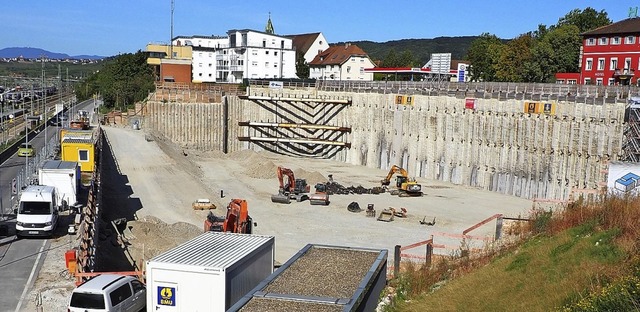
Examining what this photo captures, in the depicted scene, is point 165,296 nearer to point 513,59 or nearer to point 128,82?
point 513,59

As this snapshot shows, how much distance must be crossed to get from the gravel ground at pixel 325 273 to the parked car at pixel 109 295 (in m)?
4.53

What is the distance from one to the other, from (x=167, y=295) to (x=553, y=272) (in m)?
9.52

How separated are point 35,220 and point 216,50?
71056mm

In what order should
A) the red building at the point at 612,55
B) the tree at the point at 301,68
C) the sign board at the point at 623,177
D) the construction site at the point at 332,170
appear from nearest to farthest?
the construction site at the point at 332,170 < the sign board at the point at 623,177 < the red building at the point at 612,55 < the tree at the point at 301,68

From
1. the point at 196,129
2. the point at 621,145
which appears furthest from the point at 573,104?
the point at 196,129

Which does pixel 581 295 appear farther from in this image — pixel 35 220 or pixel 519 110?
pixel 519 110

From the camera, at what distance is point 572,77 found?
66.9 meters

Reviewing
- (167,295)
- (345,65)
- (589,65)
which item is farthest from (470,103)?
(345,65)

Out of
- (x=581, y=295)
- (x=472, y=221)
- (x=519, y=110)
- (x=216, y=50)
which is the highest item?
(x=216, y=50)

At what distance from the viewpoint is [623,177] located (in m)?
Result: 30.6

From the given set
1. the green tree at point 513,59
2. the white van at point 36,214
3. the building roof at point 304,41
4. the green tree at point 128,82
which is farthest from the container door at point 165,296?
the building roof at point 304,41

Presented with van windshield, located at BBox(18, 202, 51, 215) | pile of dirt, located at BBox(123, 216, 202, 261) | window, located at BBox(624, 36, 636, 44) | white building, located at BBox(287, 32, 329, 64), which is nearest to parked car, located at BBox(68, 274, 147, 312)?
pile of dirt, located at BBox(123, 216, 202, 261)

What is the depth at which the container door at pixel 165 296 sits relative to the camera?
1590 centimetres

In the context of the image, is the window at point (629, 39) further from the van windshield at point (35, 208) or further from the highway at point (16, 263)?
the van windshield at point (35, 208)
